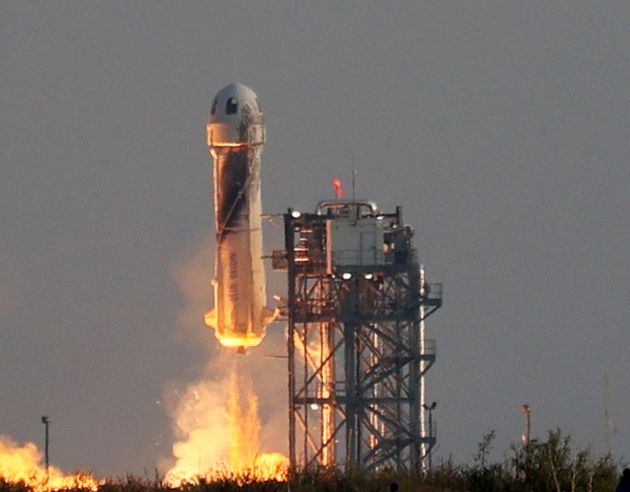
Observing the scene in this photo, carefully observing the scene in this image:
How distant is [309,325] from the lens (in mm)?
112688

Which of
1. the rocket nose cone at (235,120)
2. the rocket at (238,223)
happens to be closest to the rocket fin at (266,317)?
the rocket at (238,223)

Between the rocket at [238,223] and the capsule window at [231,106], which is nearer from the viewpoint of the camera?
the rocket at [238,223]

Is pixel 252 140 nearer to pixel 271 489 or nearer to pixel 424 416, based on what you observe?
pixel 424 416

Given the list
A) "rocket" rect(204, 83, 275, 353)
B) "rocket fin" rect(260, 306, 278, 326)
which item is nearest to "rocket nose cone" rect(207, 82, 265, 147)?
"rocket" rect(204, 83, 275, 353)

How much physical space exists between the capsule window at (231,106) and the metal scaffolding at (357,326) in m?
4.57

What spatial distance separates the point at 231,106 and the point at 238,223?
15.4ft

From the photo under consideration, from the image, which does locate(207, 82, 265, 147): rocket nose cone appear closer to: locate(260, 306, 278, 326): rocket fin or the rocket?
the rocket

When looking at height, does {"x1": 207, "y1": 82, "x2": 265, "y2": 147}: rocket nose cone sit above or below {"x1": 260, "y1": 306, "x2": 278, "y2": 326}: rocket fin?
above

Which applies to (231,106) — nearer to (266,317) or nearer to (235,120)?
(235,120)

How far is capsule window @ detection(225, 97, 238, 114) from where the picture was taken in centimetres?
11006

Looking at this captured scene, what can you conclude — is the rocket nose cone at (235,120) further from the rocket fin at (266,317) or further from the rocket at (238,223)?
the rocket fin at (266,317)

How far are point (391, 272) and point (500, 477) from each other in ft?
171

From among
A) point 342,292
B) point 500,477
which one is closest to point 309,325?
point 342,292

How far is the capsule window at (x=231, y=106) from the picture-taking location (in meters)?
110
